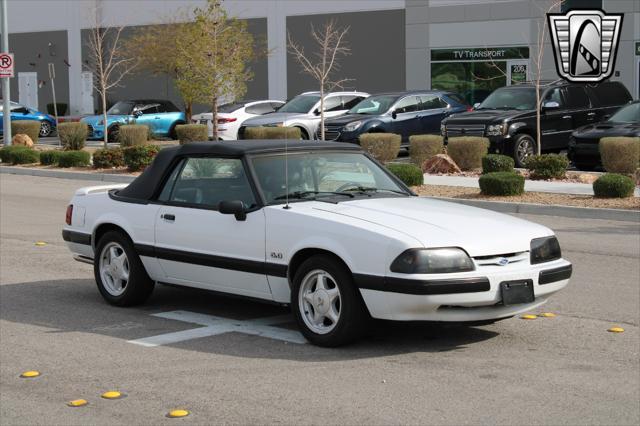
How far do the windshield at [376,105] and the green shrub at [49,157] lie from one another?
7652mm

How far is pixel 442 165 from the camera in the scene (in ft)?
74.8

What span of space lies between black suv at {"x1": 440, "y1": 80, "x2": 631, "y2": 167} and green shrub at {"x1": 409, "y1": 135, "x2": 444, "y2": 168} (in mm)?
990

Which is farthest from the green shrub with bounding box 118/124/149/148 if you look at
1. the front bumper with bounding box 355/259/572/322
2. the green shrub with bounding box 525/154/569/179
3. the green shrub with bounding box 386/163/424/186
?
the front bumper with bounding box 355/259/572/322

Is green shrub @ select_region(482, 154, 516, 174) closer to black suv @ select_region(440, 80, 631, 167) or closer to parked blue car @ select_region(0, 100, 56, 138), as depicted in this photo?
black suv @ select_region(440, 80, 631, 167)

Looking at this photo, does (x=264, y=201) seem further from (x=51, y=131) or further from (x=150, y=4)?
(x=150, y=4)

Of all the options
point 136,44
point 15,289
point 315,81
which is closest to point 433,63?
point 315,81

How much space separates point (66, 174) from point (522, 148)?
10.7 m

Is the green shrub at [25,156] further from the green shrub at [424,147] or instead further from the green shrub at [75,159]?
the green shrub at [424,147]

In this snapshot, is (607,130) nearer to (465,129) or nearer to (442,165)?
(465,129)

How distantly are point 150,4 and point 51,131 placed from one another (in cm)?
1118

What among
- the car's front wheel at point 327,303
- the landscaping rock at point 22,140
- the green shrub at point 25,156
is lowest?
the car's front wheel at point 327,303

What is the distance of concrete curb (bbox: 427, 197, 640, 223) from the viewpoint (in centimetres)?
1622

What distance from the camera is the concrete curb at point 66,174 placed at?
78.9 ft

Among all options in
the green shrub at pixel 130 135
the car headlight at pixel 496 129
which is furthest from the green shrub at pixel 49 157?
the car headlight at pixel 496 129
